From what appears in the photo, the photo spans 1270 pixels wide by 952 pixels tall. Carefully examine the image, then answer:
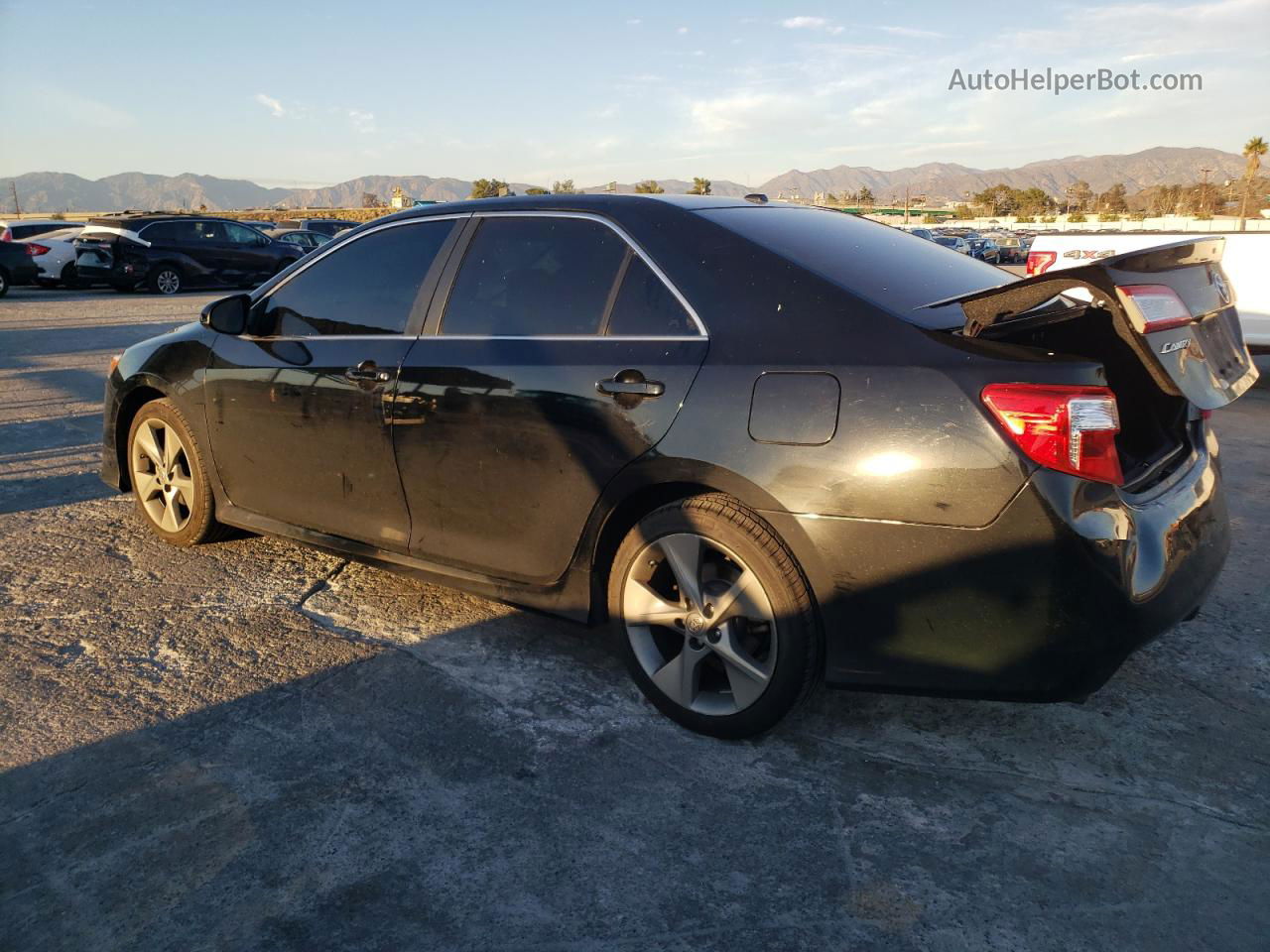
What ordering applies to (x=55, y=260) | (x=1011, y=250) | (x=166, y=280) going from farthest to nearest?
(x=1011, y=250), (x=166, y=280), (x=55, y=260)

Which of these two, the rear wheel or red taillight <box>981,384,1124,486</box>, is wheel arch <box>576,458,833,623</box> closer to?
red taillight <box>981,384,1124,486</box>

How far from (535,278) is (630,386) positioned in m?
→ 0.68

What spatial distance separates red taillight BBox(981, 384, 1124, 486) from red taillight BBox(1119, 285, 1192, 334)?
272mm

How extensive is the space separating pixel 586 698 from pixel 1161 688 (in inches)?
77.3

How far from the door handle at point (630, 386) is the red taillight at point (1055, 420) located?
38.2 inches

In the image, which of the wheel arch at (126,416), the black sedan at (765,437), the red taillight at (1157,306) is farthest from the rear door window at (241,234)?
the red taillight at (1157,306)

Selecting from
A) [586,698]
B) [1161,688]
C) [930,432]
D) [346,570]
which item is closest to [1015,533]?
[930,432]

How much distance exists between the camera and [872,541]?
2.71m

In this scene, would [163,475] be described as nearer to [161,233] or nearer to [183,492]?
[183,492]

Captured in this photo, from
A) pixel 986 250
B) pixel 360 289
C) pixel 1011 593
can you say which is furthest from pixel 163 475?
pixel 986 250

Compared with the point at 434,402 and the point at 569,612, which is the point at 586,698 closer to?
the point at 569,612

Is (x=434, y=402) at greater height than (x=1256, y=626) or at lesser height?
greater

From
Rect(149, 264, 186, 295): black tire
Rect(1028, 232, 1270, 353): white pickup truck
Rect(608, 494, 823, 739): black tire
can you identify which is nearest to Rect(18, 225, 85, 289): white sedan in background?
Rect(149, 264, 186, 295): black tire

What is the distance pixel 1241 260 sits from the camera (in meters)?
9.48
